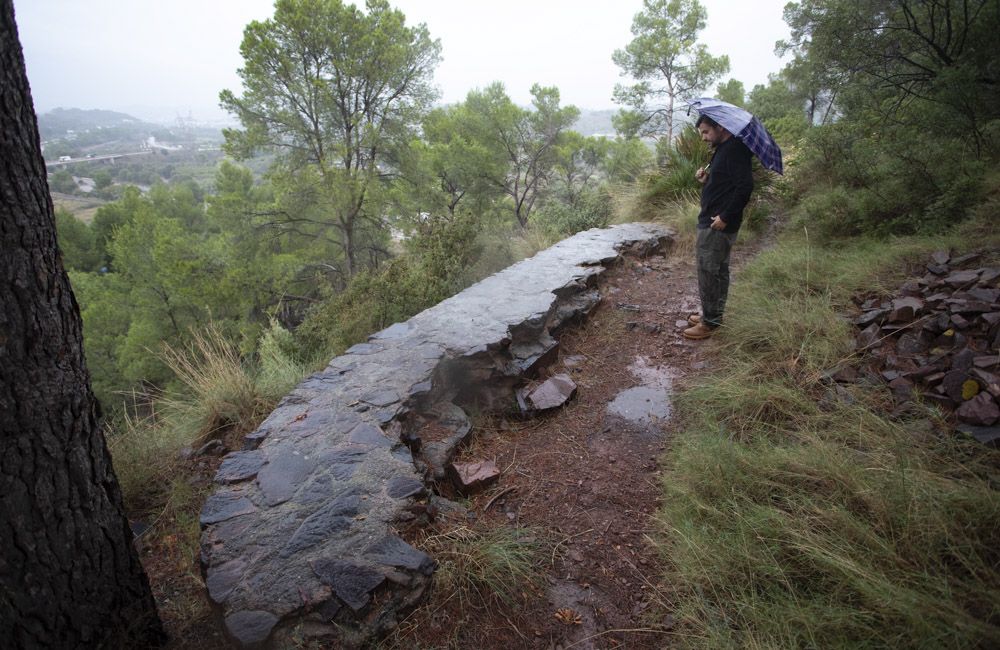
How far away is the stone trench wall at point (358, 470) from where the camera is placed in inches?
68.6

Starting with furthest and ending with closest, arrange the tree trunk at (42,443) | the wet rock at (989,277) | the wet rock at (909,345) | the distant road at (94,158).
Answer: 1. the distant road at (94,158)
2. the wet rock at (989,277)
3. the wet rock at (909,345)
4. the tree trunk at (42,443)

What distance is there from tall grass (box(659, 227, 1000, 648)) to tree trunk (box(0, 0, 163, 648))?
2.14m

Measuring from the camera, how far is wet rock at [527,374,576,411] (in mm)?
3363

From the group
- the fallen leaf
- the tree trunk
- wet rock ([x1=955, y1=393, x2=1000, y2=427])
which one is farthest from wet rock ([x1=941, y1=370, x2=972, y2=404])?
the tree trunk

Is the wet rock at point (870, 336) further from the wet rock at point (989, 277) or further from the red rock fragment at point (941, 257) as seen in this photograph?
the red rock fragment at point (941, 257)

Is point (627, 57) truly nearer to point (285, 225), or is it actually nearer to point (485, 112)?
point (485, 112)

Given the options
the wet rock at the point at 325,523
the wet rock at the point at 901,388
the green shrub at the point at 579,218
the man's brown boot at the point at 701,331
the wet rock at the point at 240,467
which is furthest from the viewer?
the green shrub at the point at 579,218

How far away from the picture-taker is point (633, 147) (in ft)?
54.5

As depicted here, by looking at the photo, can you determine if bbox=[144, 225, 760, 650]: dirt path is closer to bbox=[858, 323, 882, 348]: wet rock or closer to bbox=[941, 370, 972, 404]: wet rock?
bbox=[858, 323, 882, 348]: wet rock

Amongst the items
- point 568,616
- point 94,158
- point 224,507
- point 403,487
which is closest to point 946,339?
point 568,616

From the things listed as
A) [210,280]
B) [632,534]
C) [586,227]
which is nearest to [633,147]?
[586,227]

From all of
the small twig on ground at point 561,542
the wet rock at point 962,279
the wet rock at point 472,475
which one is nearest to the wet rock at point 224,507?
the wet rock at point 472,475

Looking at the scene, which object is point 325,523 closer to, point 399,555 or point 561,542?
point 399,555

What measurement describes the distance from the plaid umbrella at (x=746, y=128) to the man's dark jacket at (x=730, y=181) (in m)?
0.07
